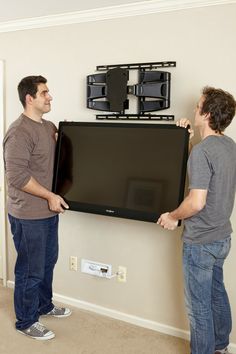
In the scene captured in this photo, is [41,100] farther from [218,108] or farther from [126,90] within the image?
[218,108]

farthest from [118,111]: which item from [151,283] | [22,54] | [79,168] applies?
[151,283]

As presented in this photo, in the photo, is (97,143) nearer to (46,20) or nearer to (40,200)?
(40,200)

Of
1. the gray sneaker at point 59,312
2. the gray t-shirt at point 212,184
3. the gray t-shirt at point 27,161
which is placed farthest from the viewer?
the gray sneaker at point 59,312

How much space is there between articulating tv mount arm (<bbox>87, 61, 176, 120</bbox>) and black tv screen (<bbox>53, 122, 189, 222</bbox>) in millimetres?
222

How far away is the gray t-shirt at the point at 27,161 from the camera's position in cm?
240

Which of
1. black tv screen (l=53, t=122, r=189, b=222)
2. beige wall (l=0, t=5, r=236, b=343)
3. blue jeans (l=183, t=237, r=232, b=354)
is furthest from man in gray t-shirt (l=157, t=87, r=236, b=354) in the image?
beige wall (l=0, t=5, r=236, b=343)

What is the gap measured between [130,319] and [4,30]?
8.25ft

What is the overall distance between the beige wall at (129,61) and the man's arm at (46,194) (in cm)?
40

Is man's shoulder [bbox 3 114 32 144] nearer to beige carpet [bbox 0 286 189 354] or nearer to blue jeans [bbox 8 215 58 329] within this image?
blue jeans [bbox 8 215 58 329]

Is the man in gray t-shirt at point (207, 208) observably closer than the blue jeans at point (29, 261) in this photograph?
Yes

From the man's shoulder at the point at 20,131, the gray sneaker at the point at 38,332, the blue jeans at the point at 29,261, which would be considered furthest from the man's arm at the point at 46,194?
the gray sneaker at the point at 38,332

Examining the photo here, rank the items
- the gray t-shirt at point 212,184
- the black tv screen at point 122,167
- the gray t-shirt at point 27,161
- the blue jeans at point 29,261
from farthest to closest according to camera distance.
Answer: the blue jeans at point 29,261
the gray t-shirt at point 27,161
the black tv screen at point 122,167
the gray t-shirt at point 212,184

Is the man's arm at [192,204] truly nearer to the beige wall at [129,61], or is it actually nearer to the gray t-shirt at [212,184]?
the gray t-shirt at [212,184]

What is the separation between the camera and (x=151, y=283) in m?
2.71
